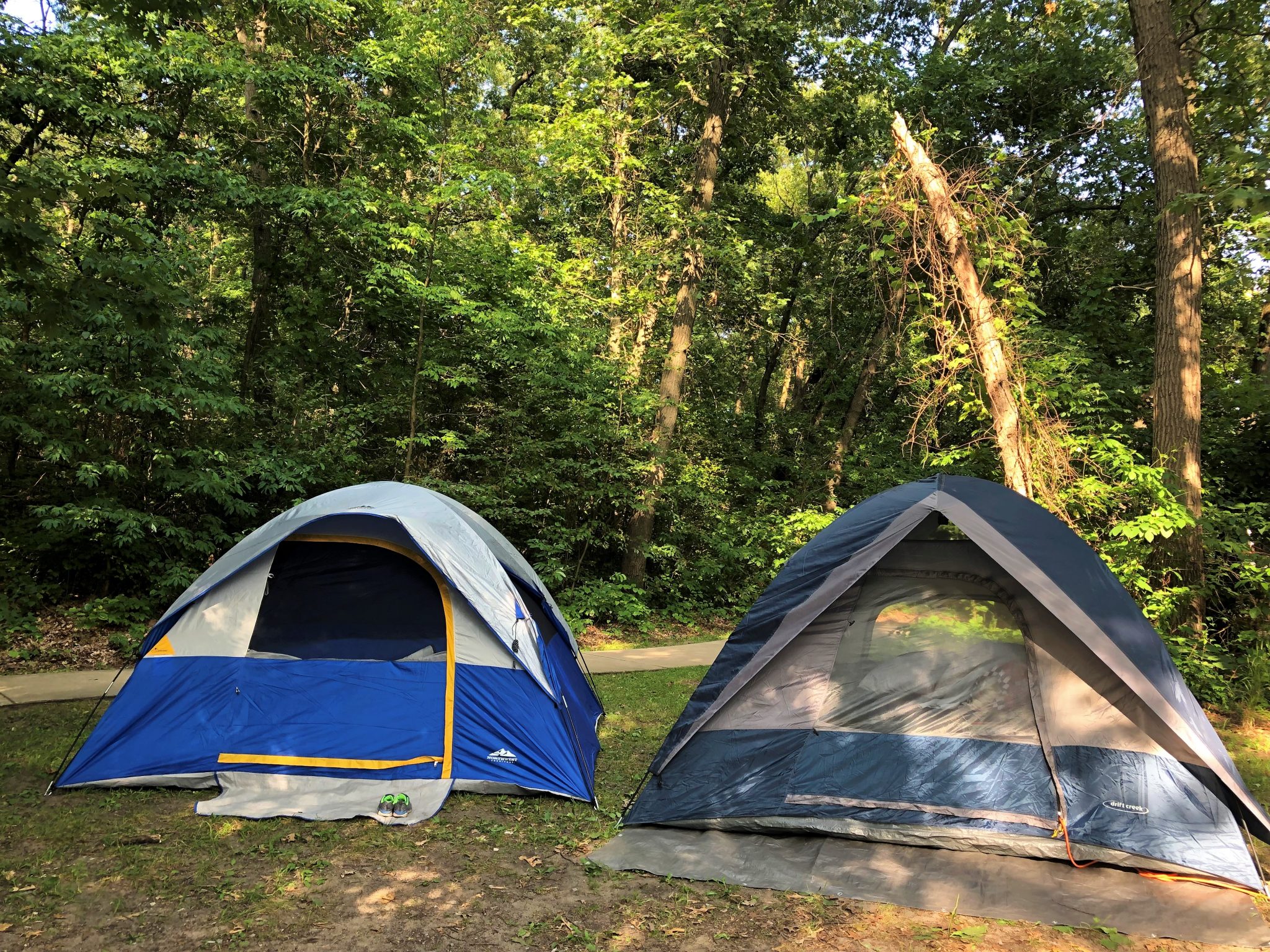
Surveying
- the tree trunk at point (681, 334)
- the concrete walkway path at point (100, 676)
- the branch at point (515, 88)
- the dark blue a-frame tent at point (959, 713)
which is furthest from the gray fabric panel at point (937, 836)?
the branch at point (515, 88)

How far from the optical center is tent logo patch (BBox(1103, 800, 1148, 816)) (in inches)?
151

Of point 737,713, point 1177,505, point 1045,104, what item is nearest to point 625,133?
point 1045,104

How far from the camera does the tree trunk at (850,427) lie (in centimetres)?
1459

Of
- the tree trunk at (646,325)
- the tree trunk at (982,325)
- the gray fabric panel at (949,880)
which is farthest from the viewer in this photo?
the tree trunk at (646,325)

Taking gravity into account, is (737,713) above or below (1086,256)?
below

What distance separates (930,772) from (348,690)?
3.38 metres

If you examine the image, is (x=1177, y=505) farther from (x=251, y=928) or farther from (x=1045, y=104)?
(x=1045, y=104)

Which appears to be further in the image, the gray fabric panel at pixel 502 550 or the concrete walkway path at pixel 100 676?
the concrete walkway path at pixel 100 676

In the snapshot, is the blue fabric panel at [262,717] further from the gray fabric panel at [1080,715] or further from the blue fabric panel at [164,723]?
the gray fabric panel at [1080,715]

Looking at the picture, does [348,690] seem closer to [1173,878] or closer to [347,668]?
[347,668]

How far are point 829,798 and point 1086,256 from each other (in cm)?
1162

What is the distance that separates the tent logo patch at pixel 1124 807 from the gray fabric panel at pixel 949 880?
28cm

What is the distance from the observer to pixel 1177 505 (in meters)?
6.88

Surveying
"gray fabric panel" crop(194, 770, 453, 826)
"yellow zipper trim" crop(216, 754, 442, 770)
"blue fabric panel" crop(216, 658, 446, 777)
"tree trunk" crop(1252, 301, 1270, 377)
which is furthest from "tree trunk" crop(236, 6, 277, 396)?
"tree trunk" crop(1252, 301, 1270, 377)
